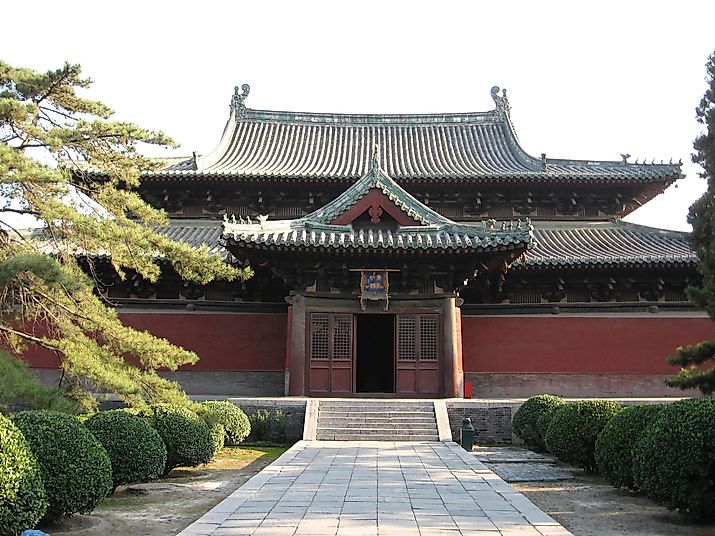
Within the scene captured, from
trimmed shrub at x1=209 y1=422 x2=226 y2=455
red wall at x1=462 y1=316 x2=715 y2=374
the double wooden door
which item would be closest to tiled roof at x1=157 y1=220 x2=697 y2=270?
red wall at x1=462 y1=316 x2=715 y2=374

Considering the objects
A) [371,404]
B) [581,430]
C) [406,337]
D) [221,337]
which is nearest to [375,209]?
[406,337]

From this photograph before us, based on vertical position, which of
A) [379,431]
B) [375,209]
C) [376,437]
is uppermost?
[375,209]

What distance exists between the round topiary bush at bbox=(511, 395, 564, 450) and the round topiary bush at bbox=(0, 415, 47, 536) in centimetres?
1179

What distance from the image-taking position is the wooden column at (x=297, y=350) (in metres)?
20.0

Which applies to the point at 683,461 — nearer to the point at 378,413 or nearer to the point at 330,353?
the point at 378,413

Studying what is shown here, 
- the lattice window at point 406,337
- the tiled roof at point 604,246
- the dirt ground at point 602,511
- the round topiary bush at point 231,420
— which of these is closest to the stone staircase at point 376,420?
the lattice window at point 406,337

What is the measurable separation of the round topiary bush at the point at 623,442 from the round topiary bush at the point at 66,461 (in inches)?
322

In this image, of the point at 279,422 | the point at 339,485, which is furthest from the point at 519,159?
the point at 339,485

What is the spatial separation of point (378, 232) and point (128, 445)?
1089cm

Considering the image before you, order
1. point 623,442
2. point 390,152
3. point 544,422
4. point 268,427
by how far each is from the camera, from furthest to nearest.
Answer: point 390,152, point 268,427, point 544,422, point 623,442

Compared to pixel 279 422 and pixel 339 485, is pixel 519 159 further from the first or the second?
pixel 339 485

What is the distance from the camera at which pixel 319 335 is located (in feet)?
68.2

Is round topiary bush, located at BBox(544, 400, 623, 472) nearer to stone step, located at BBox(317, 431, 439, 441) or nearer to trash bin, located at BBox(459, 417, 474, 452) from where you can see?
trash bin, located at BBox(459, 417, 474, 452)

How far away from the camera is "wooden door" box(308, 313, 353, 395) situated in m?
20.5
